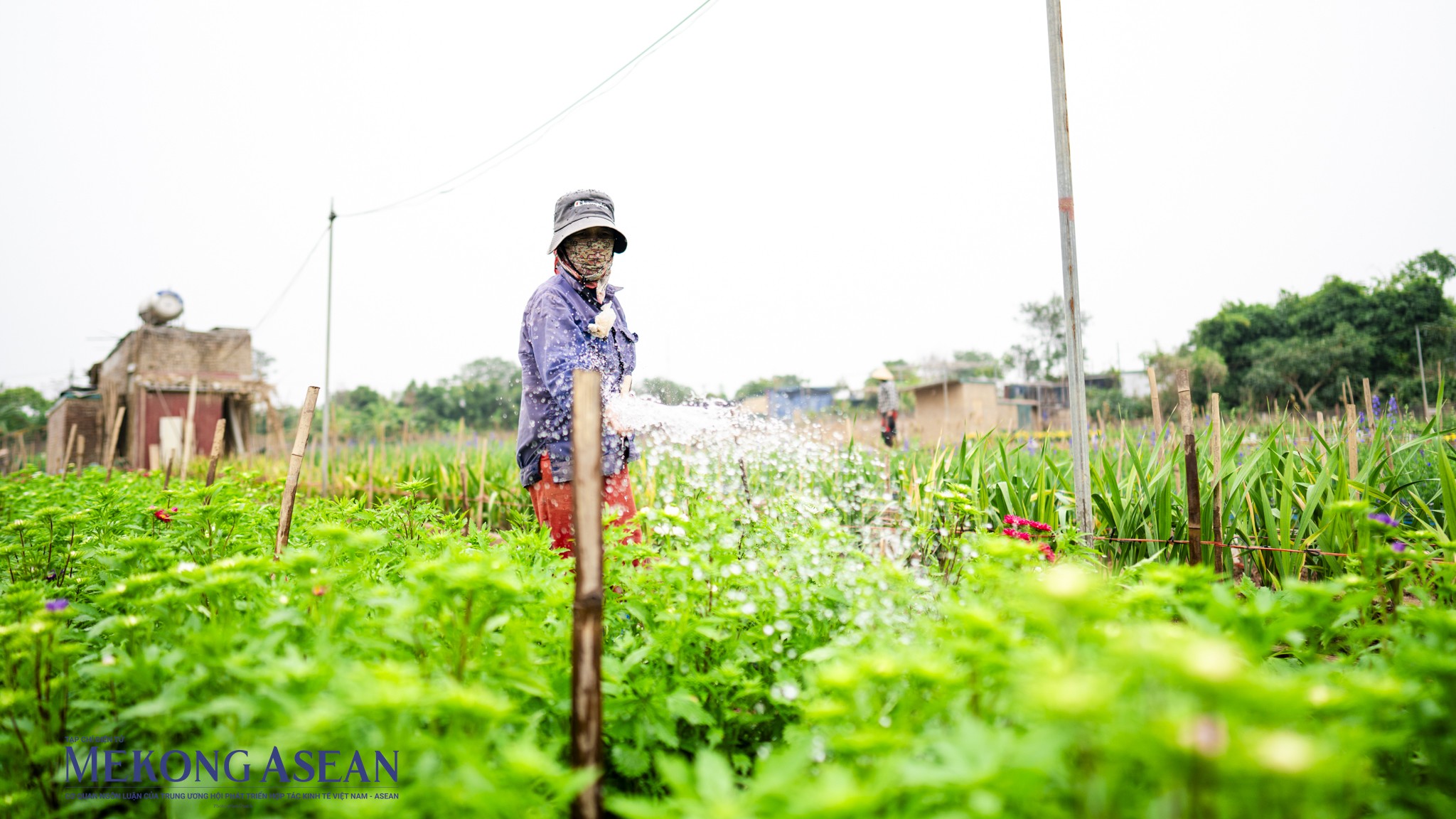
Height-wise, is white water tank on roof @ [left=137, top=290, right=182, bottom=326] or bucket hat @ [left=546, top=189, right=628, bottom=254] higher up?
white water tank on roof @ [left=137, top=290, right=182, bottom=326]

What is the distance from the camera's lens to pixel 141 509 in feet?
9.97

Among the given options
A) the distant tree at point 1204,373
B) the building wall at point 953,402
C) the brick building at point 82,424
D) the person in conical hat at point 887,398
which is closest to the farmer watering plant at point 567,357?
the person in conical hat at point 887,398

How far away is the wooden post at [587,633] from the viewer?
1.26 m

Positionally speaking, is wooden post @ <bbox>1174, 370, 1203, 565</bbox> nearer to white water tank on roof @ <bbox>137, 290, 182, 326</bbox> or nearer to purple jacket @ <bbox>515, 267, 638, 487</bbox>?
purple jacket @ <bbox>515, 267, 638, 487</bbox>

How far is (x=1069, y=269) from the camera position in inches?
122

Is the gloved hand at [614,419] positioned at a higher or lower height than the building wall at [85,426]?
lower

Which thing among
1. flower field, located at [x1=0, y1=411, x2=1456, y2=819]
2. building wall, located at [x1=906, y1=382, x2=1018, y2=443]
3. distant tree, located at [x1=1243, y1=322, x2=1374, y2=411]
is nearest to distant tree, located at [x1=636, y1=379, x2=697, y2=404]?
flower field, located at [x1=0, y1=411, x2=1456, y2=819]

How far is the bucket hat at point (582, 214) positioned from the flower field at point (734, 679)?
114cm

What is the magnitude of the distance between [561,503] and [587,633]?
141 cm

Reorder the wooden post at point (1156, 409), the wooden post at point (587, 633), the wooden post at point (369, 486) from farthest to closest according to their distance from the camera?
the wooden post at point (369, 486)
the wooden post at point (1156, 409)
the wooden post at point (587, 633)

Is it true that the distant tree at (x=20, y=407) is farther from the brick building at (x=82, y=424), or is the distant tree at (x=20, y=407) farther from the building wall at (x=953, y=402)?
the building wall at (x=953, y=402)

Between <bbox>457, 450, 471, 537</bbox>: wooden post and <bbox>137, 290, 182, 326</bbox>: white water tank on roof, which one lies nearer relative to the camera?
<bbox>457, 450, 471, 537</bbox>: wooden post

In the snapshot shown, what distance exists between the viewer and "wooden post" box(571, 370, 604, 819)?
1.26m

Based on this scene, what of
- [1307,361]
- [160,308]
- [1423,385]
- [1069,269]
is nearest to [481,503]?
[1069,269]
